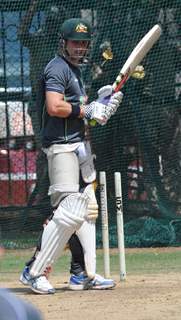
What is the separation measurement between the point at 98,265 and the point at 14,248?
1.58 m

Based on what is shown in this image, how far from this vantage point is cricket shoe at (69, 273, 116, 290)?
6.94 m

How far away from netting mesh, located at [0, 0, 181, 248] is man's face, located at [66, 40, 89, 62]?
3.61 metres

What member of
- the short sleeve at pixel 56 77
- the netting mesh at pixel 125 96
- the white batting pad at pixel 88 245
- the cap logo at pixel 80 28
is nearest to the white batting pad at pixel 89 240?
the white batting pad at pixel 88 245

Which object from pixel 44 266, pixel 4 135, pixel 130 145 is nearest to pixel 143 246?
pixel 130 145

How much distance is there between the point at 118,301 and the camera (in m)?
6.39

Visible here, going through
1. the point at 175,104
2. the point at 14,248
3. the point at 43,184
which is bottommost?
the point at 14,248

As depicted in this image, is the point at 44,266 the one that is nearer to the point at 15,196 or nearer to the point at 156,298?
the point at 156,298

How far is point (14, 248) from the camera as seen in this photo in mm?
10375

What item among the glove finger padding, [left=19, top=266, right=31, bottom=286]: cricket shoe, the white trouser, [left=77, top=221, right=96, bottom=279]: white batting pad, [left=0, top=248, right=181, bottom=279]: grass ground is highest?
the glove finger padding

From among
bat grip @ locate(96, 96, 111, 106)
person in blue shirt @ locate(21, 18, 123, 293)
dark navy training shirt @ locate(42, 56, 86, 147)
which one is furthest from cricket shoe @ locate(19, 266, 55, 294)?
bat grip @ locate(96, 96, 111, 106)

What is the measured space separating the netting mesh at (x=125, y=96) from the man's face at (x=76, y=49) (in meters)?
3.61

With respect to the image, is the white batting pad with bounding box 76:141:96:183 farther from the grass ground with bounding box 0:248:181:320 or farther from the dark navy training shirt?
the grass ground with bounding box 0:248:181:320

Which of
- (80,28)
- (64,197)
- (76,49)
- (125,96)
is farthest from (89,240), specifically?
(125,96)

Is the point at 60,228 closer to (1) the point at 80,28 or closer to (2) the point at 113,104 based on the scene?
(2) the point at 113,104
